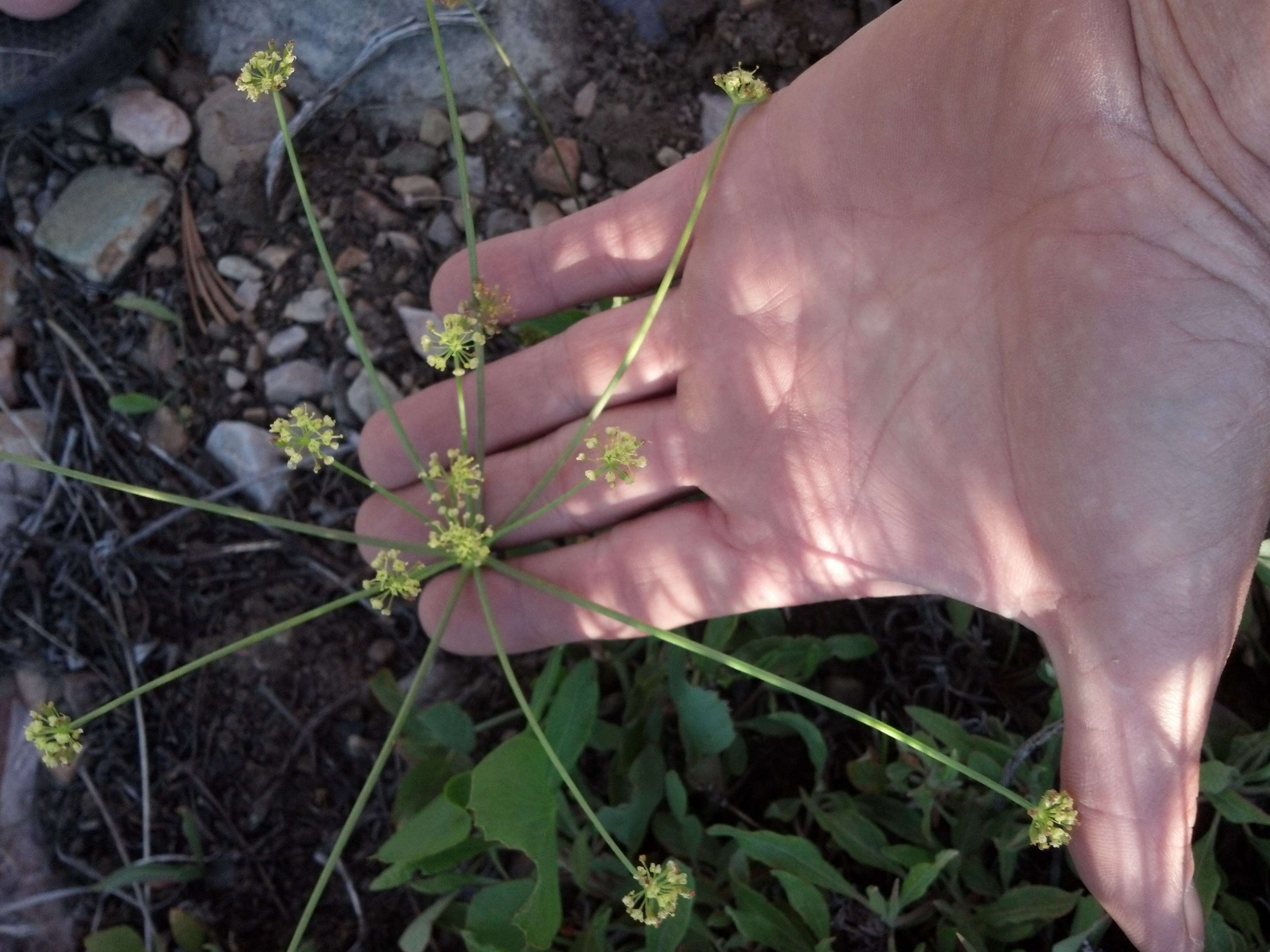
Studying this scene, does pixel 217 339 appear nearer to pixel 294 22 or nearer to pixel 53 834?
pixel 294 22

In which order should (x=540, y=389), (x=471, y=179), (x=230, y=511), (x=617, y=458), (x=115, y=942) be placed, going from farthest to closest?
(x=471, y=179), (x=540, y=389), (x=115, y=942), (x=617, y=458), (x=230, y=511)

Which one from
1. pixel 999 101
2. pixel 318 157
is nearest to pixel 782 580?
pixel 999 101

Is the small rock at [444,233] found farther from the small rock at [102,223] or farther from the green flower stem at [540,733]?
the green flower stem at [540,733]

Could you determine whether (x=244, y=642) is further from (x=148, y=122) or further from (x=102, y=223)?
(x=148, y=122)

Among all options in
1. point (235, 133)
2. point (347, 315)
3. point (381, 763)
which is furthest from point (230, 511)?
point (235, 133)

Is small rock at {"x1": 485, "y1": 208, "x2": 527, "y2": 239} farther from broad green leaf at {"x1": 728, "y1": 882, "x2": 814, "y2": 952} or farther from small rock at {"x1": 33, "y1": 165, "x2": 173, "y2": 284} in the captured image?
broad green leaf at {"x1": 728, "y1": 882, "x2": 814, "y2": 952}

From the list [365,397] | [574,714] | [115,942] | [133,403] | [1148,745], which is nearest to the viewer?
[1148,745]

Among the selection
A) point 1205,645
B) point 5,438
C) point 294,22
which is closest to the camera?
point 1205,645
